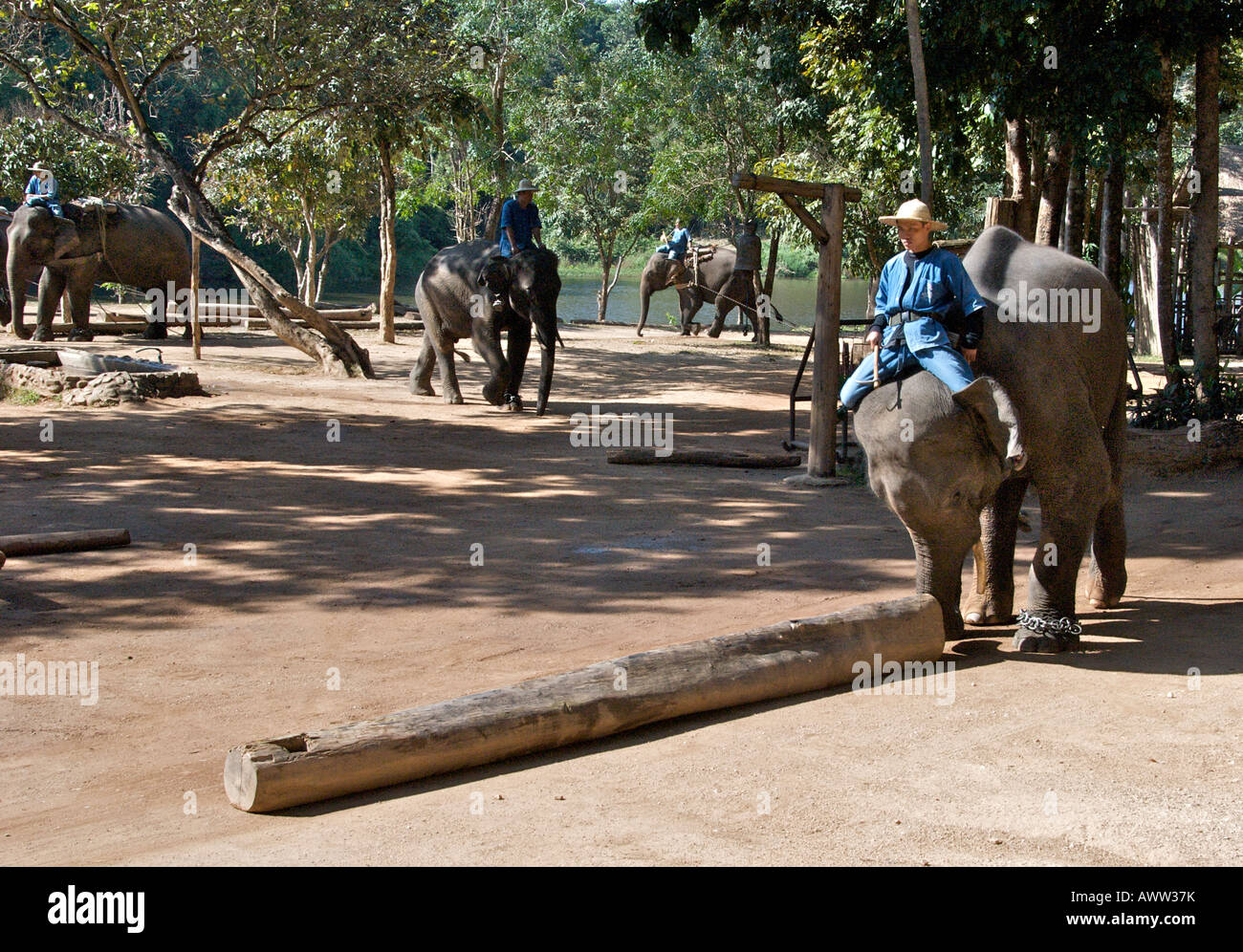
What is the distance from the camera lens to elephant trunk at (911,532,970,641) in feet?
20.8

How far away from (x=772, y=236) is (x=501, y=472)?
17.2 meters

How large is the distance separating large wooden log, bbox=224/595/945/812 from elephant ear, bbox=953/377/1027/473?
84 centimetres

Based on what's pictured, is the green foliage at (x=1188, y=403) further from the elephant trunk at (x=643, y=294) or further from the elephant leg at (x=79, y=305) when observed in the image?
the elephant leg at (x=79, y=305)

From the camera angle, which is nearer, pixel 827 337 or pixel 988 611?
pixel 988 611

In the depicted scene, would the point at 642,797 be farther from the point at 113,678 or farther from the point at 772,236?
the point at 772,236

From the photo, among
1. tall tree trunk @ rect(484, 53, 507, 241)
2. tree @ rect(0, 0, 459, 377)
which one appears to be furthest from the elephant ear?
tall tree trunk @ rect(484, 53, 507, 241)

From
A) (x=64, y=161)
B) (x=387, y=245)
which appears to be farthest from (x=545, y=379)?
(x=64, y=161)

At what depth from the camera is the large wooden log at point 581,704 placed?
4527 millimetres

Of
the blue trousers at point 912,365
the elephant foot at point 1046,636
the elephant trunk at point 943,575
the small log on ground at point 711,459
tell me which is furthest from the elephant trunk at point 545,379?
the elephant foot at point 1046,636

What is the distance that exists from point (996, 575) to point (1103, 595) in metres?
0.78

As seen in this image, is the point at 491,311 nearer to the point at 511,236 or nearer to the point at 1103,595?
the point at 511,236

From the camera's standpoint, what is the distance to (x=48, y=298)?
20969mm

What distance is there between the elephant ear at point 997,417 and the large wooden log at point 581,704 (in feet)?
2.74

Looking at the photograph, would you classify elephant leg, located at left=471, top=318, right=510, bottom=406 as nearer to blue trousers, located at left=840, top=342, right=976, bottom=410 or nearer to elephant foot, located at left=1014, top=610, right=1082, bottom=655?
blue trousers, located at left=840, top=342, right=976, bottom=410
